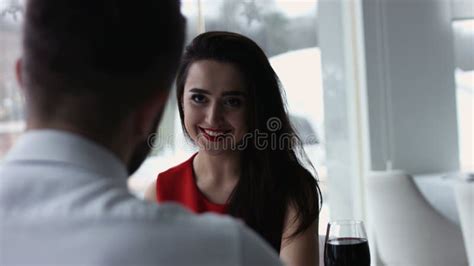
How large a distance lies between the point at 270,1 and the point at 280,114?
7.86 ft

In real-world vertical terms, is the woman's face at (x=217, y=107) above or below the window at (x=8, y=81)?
below

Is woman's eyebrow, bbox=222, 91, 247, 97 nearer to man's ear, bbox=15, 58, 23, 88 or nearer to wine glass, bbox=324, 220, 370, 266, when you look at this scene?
wine glass, bbox=324, 220, 370, 266

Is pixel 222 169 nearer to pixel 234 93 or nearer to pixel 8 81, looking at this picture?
pixel 234 93

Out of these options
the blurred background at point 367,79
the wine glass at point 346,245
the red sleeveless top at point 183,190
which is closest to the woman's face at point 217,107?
the red sleeveless top at point 183,190

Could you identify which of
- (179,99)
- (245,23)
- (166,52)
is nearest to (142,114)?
(166,52)

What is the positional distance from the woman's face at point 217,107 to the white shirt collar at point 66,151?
0.97 meters

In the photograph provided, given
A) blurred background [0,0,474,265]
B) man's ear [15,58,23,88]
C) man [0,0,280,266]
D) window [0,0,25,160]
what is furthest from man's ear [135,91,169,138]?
blurred background [0,0,474,265]

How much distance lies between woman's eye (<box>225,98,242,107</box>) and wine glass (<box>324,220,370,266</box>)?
50 cm

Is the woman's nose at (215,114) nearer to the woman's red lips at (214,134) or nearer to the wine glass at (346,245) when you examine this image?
the woman's red lips at (214,134)

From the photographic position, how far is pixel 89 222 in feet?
1.59

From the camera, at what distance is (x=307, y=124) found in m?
3.93

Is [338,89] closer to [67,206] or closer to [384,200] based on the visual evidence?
[384,200]

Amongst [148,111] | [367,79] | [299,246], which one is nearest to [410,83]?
[367,79]

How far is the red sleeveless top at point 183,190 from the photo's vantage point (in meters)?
1.55
